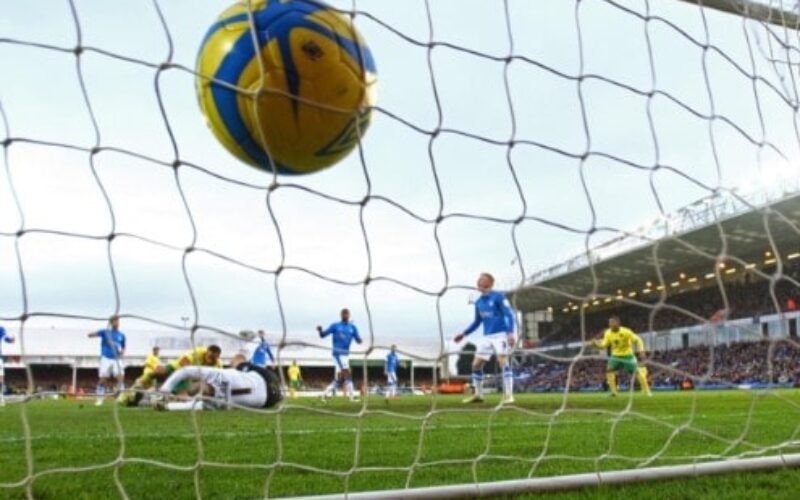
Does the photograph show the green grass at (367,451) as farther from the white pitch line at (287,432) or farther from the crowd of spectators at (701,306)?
the crowd of spectators at (701,306)

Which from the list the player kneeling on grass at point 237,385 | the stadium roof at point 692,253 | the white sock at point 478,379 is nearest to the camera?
the stadium roof at point 692,253

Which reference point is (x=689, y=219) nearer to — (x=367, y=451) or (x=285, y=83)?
(x=367, y=451)

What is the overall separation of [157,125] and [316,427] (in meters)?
3.50

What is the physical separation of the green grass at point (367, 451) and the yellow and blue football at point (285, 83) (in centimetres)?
79

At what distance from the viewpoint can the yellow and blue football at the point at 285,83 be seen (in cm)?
236

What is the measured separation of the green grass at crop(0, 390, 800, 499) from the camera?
8.38 ft

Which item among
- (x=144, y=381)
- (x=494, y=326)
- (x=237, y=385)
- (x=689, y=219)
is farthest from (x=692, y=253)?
(x=144, y=381)

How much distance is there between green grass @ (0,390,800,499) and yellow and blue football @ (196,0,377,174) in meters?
0.79

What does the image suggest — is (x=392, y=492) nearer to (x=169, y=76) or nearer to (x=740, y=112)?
(x=169, y=76)

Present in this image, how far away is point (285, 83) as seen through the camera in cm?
235

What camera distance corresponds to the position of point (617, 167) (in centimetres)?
330

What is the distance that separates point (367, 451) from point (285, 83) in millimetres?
2069

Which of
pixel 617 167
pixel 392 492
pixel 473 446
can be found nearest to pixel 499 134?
pixel 617 167

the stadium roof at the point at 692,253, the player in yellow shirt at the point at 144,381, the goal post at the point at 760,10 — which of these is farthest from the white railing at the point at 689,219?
the player in yellow shirt at the point at 144,381
